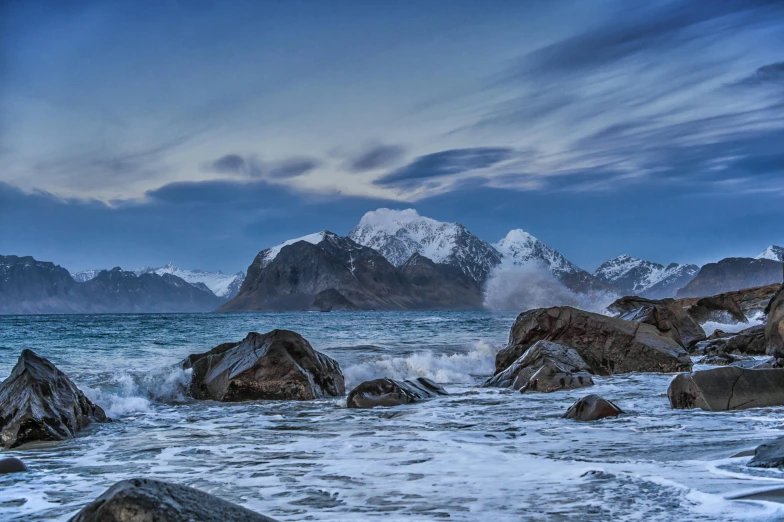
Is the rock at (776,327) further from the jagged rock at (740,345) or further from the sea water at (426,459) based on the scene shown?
the jagged rock at (740,345)

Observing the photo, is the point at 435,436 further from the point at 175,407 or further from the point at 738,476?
the point at 175,407

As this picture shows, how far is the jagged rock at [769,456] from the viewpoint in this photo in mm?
6500

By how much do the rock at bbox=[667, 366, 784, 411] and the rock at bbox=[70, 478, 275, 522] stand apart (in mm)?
10228

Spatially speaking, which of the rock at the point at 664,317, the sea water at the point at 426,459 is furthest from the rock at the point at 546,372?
the rock at the point at 664,317

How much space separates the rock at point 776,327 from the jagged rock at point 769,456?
38.6ft

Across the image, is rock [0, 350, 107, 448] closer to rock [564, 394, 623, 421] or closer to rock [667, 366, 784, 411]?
rock [564, 394, 623, 421]

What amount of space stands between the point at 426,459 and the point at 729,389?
22.8 ft

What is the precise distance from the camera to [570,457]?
779 centimetres

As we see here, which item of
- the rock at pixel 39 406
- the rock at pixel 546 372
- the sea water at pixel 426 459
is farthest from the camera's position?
the rock at pixel 546 372

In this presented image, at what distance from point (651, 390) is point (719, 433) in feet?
20.6

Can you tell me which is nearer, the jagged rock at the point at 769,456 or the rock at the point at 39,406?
the jagged rock at the point at 769,456

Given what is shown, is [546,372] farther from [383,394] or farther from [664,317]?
[664,317]

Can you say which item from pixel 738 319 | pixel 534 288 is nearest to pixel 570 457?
pixel 738 319

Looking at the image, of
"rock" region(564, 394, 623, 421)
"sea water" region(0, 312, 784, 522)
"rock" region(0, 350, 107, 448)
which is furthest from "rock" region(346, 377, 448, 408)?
"rock" region(0, 350, 107, 448)
